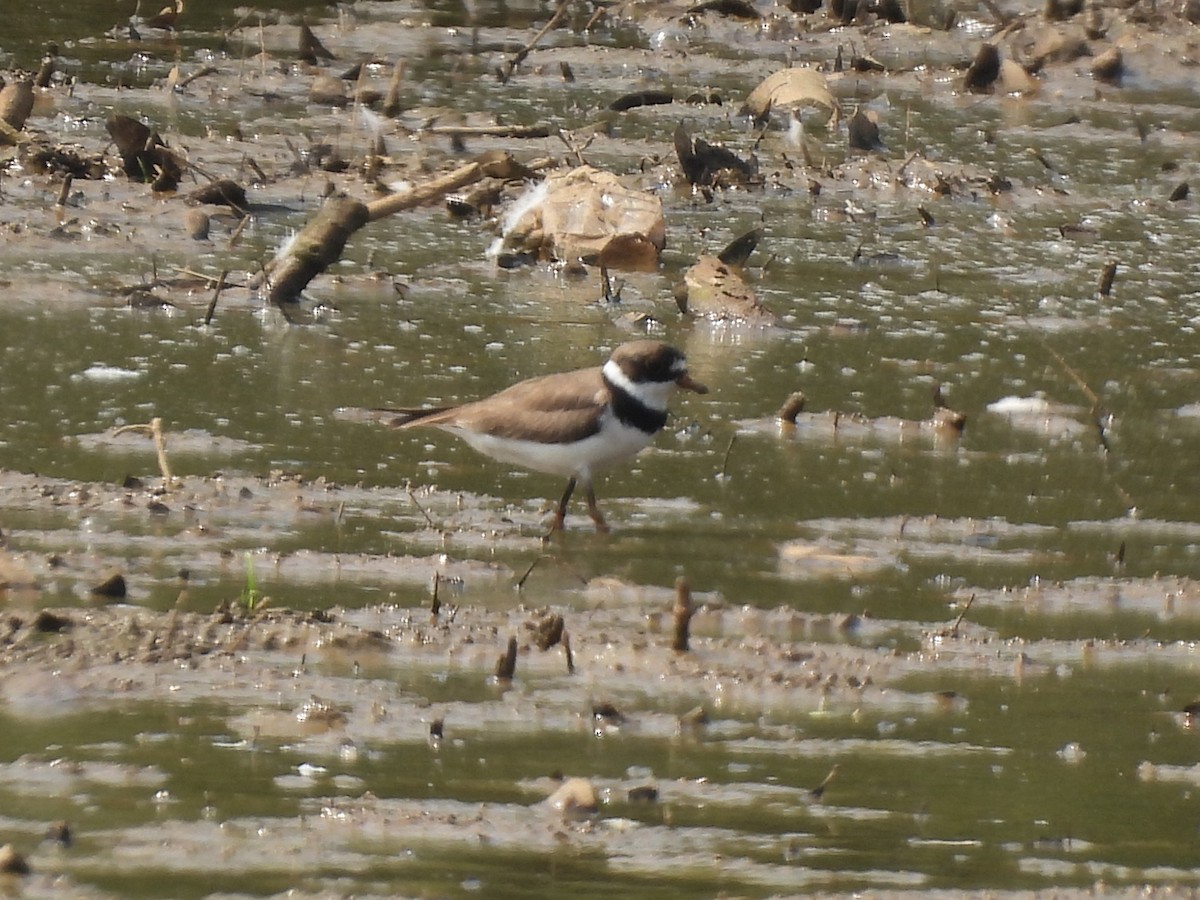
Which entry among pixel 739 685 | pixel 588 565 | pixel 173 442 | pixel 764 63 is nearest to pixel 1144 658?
pixel 739 685

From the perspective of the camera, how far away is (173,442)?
6.36 m

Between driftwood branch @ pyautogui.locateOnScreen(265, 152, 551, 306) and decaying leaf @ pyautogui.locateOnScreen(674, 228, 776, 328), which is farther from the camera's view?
decaying leaf @ pyautogui.locateOnScreen(674, 228, 776, 328)

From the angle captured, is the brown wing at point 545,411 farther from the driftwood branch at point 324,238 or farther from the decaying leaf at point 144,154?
the decaying leaf at point 144,154

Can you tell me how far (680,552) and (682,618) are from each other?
3.08 feet

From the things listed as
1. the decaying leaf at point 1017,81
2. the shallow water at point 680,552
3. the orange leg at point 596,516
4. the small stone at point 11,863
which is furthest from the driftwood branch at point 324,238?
the decaying leaf at point 1017,81

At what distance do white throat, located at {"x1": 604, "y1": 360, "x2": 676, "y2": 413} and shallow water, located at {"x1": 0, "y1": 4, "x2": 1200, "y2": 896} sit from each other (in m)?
0.27

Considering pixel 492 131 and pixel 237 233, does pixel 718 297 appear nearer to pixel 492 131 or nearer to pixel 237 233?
pixel 237 233

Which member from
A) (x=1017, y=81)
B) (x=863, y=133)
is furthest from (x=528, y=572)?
(x=1017, y=81)

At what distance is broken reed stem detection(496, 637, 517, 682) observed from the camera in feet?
15.0

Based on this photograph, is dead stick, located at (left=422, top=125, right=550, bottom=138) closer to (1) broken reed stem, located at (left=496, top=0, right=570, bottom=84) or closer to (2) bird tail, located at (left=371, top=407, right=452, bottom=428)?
(1) broken reed stem, located at (left=496, top=0, right=570, bottom=84)

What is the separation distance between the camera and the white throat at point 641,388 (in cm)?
625

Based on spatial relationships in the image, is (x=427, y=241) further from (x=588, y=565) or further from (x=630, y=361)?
(x=588, y=565)

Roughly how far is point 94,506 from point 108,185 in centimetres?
442

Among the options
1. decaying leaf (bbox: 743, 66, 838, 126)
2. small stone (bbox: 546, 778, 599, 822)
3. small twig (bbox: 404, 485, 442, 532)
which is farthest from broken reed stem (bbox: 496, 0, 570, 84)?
small stone (bbox: 546, 778, 599, 822)
